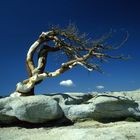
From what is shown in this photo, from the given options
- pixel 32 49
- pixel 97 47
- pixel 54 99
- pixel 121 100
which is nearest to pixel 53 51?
pixel 32 49

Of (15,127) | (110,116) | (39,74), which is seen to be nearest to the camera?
(15,127)

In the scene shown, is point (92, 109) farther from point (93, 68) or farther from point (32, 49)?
point (32, 49)

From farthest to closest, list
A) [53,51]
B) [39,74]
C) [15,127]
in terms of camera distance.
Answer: [53,51], [39,74], [15,127]

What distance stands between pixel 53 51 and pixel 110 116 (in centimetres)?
672

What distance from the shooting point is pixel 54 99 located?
70.4ft

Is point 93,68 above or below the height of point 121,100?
above

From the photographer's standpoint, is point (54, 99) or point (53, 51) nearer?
point (54, 99)

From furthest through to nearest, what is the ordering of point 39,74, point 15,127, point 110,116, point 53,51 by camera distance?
point 53,51, point 39,74, point 110,116, point 15,127

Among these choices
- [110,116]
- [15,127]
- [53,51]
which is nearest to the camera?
[15,127]

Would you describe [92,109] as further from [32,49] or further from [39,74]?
[32,49]

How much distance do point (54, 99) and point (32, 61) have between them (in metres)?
3.89

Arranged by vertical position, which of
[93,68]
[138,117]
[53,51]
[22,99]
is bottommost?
[138,117]

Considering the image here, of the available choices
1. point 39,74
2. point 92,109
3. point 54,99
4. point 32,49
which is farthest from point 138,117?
point 32,49

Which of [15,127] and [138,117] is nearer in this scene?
[15,127]
